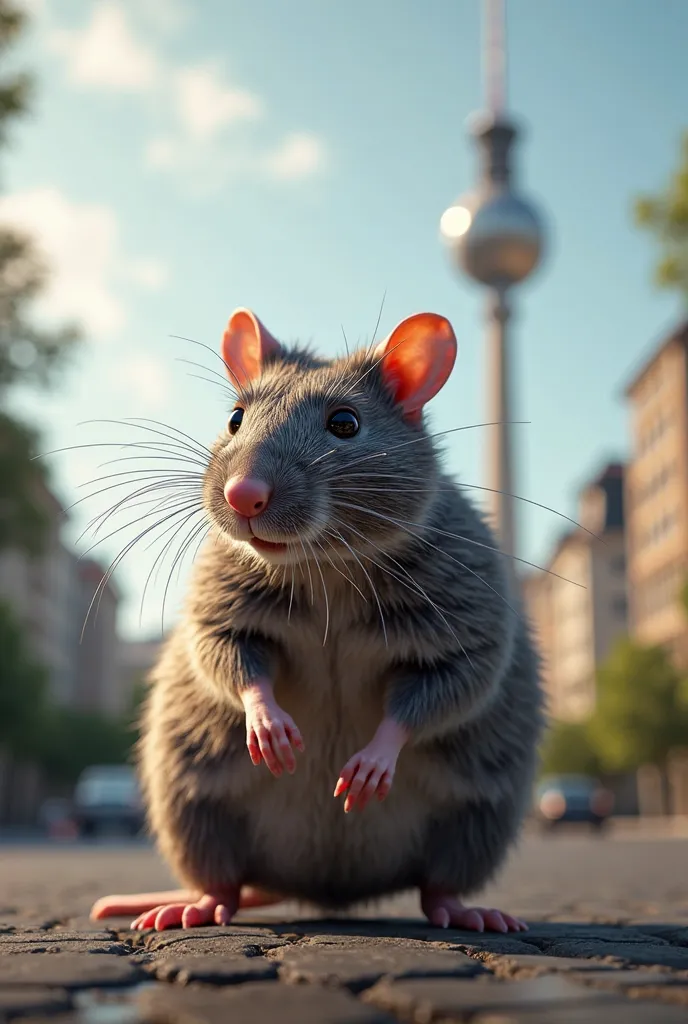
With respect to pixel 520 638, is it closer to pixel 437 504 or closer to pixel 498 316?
pixel 437 504

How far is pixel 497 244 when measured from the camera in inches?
1147

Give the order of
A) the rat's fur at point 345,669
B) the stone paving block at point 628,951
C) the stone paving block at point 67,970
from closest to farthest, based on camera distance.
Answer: the stone paving block at point 67,970, the stone paving block at point 628,951, the rat's fur at point 345,669

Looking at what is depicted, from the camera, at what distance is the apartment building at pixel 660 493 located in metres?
56.0

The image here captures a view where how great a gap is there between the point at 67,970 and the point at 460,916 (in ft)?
5.49

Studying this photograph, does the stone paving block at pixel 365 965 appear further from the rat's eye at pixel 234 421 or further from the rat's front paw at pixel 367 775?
the rat's eye at pixel 234 421

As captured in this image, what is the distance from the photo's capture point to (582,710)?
277ft

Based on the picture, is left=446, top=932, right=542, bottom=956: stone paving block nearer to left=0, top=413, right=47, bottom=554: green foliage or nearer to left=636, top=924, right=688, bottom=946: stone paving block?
left=636, top=924, right=688, bottom=946: stone paving block

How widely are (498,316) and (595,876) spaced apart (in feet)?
79.9

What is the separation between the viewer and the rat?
11.7 ft

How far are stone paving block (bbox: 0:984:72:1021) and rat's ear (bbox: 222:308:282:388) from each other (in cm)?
236

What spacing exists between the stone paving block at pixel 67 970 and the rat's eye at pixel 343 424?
165 cm

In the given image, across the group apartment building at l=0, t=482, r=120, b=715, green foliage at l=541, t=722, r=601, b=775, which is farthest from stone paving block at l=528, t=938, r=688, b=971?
green foliage at l=541, t=722, r=601, b=775

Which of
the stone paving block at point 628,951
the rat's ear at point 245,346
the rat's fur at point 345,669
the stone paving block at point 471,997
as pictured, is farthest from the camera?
the rat's ear at point 245,346

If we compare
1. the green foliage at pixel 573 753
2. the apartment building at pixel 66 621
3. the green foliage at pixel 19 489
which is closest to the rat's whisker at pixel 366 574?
the green foliage at pixel 19 489
